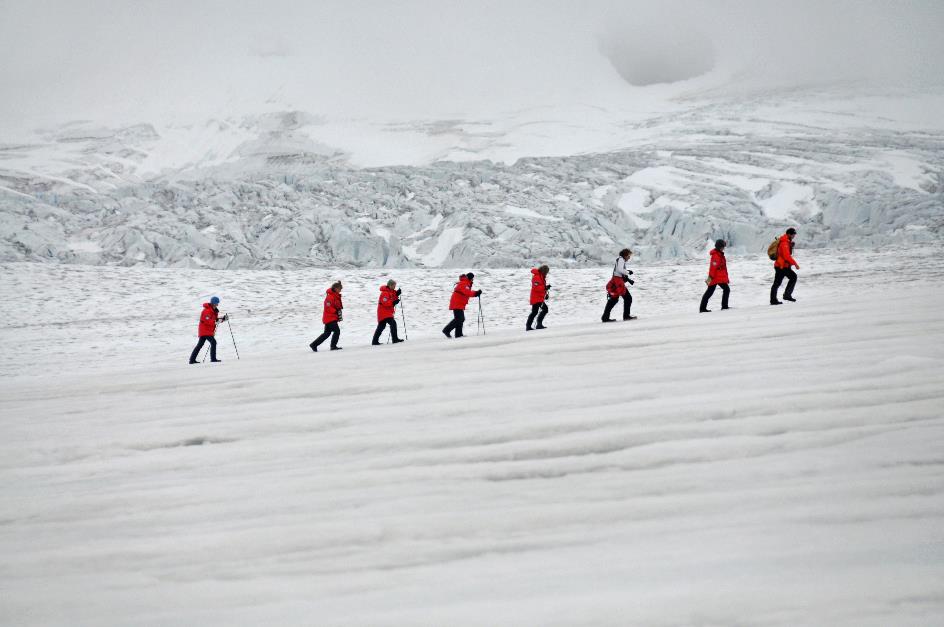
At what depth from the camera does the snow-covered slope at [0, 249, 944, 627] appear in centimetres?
208

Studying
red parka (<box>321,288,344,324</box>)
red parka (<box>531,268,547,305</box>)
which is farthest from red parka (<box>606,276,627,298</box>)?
red parka (<box>321,288,344,324</box>)

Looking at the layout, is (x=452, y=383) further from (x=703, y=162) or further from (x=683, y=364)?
(x=703, y=162)

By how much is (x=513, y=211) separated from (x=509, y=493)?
104ft

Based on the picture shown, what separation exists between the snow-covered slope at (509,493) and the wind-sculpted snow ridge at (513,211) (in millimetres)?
22894

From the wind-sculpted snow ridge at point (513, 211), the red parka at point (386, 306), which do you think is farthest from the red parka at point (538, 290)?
the wind-sculpted snow ridge at point (513, 211)

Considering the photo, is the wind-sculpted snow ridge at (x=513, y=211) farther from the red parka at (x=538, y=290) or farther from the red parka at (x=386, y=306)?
the red parka at (x=386, y=306)

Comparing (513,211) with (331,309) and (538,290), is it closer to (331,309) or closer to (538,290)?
(538,290)

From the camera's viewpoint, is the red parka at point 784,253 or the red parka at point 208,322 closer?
the red parka at point 784,253

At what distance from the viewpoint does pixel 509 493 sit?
275 cm

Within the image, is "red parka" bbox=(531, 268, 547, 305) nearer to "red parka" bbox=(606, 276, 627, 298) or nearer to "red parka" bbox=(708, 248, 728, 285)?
"red parka" bbox=(606, 276, 627, 298)

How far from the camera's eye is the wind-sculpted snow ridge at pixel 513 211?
97.3ft

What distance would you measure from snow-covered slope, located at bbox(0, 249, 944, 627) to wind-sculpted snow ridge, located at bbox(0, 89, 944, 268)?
75.1 ft

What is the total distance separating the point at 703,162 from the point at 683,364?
138 ft

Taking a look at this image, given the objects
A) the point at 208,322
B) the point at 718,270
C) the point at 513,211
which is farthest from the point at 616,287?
the point at 513,211
